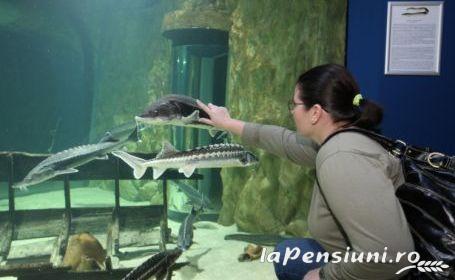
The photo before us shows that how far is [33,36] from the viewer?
62.0 ft

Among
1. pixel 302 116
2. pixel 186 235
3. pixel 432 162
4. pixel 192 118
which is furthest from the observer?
pixel 186 235

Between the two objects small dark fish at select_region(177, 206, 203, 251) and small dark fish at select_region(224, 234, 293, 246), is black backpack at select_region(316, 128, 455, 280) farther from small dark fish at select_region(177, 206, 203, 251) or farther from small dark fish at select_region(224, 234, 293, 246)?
small dark fish at select_region(224, 234, 293, 246)

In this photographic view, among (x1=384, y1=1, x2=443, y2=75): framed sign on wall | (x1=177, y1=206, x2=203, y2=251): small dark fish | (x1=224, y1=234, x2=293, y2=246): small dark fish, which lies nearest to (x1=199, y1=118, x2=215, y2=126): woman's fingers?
(x1=177, y1=206, x2=203, y2=251): small dark fish

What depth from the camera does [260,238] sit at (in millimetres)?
6035

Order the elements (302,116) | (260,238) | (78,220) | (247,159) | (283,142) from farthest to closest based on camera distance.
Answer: (260,238)
(78,220)
(247,159)
(283,142)
(302,116)

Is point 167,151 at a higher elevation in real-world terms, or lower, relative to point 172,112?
lower

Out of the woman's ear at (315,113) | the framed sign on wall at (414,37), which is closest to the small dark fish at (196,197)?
the framed sign on wall at (414,37)

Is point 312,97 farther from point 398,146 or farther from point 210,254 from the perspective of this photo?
point 210,254

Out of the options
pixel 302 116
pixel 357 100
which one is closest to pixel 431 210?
pixel 357 100

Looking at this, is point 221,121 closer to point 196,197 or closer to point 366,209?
point 366,209

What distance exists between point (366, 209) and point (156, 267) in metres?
2.13

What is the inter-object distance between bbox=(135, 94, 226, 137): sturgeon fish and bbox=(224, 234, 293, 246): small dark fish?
10.3 feet

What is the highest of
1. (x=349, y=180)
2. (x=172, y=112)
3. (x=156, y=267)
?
(x=172, y=112)

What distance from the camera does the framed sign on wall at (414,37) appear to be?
371cm
